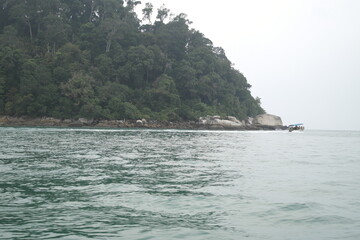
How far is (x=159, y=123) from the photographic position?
79.8 metres

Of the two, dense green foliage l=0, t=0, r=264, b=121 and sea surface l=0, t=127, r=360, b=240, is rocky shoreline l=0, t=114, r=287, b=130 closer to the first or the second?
dense green foliage l=0, t=0, r=264, b=121

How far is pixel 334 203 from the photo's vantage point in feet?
26.2

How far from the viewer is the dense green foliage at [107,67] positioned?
72.0 meters

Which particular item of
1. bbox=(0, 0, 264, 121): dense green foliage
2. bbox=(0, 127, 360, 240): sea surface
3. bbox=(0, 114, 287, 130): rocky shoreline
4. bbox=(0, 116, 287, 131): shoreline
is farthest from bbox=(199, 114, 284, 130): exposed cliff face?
bbox=(0, 127, 360, 240): sea surface

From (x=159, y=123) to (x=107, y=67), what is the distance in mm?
21663

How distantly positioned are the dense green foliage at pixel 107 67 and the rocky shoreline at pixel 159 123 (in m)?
1.70

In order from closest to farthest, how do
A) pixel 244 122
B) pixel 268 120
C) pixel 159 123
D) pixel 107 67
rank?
pixel 159 123
pixel 107 67
pixel 244 122
pixel 268 120

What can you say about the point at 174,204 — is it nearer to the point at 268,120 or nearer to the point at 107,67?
the point at 107,67

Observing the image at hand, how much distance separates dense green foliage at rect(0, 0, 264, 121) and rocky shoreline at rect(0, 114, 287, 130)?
1.70 m

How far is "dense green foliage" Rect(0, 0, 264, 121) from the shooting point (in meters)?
72.0

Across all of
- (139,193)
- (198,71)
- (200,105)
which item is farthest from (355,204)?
(198,71)

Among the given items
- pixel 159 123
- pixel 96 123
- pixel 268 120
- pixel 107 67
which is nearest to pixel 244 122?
pixel 268 120

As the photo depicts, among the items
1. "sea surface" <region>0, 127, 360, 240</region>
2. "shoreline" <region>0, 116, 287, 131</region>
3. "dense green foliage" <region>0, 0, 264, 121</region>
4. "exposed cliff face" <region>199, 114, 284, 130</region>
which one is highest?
"dense green foliage" <region>0, 0, 264, 121</region>

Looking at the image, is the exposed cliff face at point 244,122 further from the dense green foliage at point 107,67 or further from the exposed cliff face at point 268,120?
the dense green foliage at point 107,67
